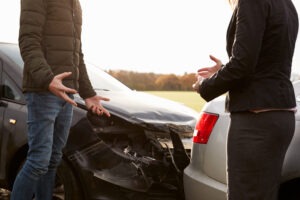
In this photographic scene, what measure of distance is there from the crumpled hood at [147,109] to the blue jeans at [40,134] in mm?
774

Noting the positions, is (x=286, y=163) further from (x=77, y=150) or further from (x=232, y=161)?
(x=77, y=150)

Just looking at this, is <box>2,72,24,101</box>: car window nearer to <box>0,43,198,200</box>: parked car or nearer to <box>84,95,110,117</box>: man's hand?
<box>0,43,198,200</box>: parked car

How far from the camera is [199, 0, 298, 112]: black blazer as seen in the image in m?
2.18

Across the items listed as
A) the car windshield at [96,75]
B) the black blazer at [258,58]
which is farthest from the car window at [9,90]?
the black blazer at [258,58]

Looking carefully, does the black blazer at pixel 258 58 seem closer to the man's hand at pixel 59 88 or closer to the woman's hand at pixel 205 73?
the woman's hand at pixel 205 73

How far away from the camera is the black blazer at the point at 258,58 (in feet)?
7.16

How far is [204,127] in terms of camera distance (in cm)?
330

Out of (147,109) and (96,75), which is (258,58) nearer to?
(147,109)

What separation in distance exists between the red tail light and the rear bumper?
20cm

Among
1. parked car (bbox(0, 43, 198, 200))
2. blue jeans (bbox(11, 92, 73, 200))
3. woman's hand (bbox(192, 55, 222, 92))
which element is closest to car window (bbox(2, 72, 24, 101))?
parked car (bbox(0, 43, 198, 200))

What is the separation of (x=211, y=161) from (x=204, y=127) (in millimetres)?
217

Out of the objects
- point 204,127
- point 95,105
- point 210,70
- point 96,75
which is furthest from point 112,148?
point 210,70

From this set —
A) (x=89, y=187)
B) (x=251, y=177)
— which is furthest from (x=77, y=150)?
(x=251, y=177)

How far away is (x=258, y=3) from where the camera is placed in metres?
2.19
